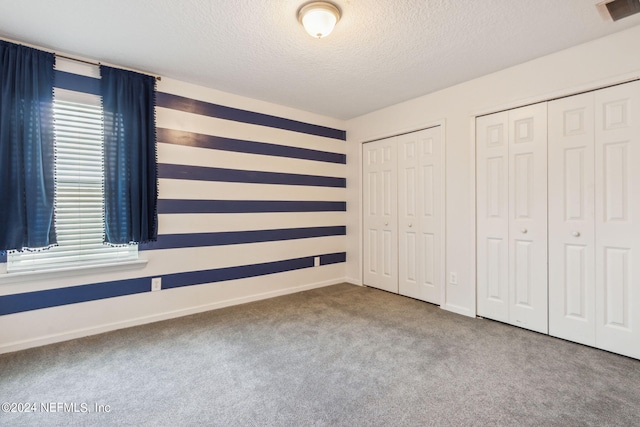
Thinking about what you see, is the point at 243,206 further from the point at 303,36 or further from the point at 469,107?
the point at 469,107

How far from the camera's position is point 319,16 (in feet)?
6.41

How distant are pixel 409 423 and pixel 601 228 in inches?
82.9

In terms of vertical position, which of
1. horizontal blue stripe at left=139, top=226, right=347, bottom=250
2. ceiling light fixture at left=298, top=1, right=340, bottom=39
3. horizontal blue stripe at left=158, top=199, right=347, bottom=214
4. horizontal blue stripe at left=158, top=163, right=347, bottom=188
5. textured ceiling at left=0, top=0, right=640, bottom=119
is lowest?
horizontal blue stripe at left=139, top=226, right=347, bottom=250

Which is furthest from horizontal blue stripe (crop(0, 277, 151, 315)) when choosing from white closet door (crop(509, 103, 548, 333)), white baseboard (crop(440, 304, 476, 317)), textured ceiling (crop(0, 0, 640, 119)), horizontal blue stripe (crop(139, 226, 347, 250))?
white closet door (crop(509, 103, 548, 333))

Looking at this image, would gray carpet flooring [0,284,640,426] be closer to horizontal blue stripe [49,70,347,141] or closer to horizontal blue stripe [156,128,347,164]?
horizontal blue stripe [156,128,347,164]

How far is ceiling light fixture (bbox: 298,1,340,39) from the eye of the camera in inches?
75.8

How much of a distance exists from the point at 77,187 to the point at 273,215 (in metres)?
1.93

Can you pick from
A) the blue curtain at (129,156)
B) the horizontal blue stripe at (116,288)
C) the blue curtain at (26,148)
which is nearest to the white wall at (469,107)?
the horizontal blue stripe at (116,288)

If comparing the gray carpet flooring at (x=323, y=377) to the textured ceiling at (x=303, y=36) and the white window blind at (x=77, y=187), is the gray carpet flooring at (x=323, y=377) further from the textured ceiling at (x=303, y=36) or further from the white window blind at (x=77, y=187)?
the textured ceiling at (x=303, y=36)

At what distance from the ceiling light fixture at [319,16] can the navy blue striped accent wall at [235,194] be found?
169 cm

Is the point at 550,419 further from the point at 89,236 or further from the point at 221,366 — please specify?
the point at 89,236

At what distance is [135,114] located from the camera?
9.18 feet

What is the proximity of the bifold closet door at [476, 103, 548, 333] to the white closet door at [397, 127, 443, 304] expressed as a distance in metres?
0.48

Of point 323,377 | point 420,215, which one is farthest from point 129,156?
point 420,215
